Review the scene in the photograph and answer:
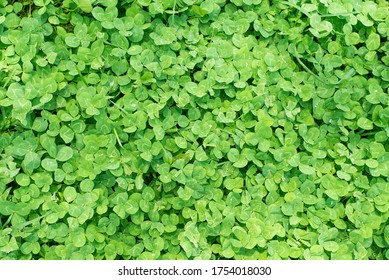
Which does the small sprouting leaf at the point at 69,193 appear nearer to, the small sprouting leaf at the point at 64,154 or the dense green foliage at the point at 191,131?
the dense green foliage at the point at 191,131

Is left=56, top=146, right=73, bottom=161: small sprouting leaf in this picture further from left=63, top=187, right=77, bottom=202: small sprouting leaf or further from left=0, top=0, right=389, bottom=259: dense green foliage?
left=63, top=187, right=77, bottom=202: small sprouting leaf

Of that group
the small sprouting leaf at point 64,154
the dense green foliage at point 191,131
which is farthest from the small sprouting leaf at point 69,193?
the small sprouting leaf at point 64,154

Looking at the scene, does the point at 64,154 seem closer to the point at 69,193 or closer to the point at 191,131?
the point at 69,193

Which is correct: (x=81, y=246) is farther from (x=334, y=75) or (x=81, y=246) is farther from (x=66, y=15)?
(x=334, y=75)

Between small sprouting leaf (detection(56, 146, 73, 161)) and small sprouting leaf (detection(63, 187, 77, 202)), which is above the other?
small sprouting leaf (detection(56, 146, 73, 161))

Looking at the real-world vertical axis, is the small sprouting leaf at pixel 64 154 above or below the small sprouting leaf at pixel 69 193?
above

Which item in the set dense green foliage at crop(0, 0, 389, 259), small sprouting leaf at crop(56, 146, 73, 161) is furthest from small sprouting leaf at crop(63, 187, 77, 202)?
small sprouting leaf at crop(56, 146, 73, 161)

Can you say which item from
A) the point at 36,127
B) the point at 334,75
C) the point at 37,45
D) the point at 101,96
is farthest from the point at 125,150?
the point at 334,75

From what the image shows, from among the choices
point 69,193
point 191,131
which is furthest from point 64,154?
point 191,131
